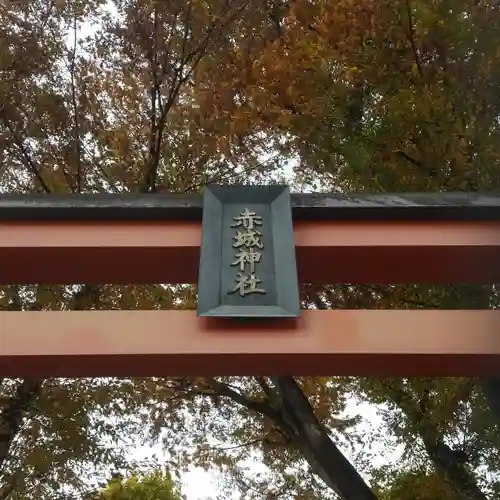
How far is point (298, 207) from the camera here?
302cm

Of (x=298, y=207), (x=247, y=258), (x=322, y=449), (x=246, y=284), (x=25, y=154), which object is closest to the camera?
(x=246, y=284)

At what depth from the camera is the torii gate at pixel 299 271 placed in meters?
2.67

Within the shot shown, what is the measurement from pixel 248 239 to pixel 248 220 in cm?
12

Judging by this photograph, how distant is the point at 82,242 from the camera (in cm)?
299

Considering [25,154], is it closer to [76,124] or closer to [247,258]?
[76,124]

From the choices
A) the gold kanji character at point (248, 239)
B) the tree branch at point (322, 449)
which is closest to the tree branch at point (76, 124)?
the tree branch at point (322, 449)

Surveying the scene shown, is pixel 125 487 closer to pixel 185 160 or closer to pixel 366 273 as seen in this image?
pixel 185 160

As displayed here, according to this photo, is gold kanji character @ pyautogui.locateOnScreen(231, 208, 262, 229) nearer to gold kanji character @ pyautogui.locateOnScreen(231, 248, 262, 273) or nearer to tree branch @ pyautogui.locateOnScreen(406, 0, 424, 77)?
gold kanji character @ pyautogui.locateOnScreen(231, 248, 262, 273)

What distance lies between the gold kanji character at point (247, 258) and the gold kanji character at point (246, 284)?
0.04 metres

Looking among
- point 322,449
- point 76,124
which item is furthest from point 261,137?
point 322,449

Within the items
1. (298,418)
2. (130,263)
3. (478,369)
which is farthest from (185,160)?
(478,369)

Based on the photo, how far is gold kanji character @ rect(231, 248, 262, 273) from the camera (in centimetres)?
284

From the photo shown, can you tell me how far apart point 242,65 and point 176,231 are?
2.91 meters

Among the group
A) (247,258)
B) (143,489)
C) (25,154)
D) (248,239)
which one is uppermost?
(25,154)
